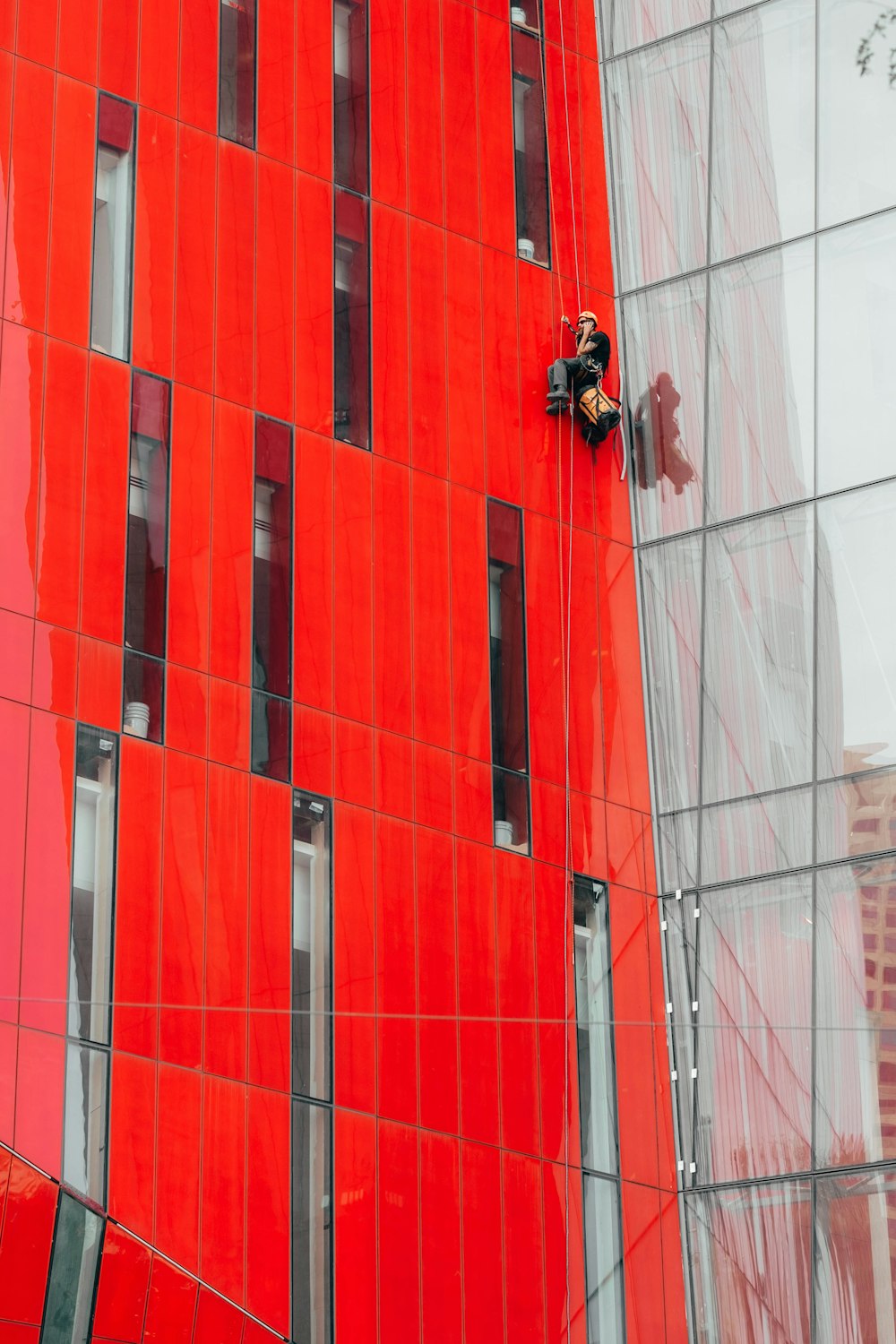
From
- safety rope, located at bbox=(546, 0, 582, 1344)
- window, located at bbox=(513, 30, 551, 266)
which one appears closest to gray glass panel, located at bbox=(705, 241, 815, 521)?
safety rope, located at bbox=(546, 0, 582, 1344)

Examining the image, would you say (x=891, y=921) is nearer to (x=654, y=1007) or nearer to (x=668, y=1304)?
(x=654, y=1007)

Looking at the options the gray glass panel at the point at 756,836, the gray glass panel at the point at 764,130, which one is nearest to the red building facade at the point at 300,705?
the gray glass panel at the point at 756,836

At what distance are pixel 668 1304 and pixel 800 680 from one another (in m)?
6.70

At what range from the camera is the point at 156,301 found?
20.4 metres

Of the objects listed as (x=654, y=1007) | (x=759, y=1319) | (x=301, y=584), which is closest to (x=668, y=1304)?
(x=759, y=1319)

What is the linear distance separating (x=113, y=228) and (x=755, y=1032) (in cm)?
1045

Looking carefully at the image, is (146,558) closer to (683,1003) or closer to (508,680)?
(508,680)

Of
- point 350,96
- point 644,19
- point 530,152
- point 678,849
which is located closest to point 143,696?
point 678,849

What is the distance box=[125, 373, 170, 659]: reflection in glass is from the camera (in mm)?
19344

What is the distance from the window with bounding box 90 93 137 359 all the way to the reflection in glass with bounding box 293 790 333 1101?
4663mm

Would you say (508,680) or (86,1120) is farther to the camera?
(508,680)

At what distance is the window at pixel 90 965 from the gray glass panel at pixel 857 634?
843 centimetres

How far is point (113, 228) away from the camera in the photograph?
20.4m

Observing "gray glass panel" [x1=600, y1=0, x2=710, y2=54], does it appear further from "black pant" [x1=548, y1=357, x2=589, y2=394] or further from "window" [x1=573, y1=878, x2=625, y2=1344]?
"window" [x1=573, y1=878, x2=625, y2=1344]
